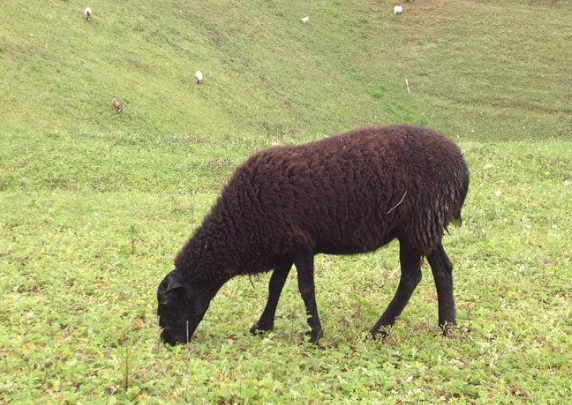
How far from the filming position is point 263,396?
4.97 m

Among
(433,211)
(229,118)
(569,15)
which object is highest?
(569,15)

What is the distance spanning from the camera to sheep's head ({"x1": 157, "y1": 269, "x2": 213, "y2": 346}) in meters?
6.81

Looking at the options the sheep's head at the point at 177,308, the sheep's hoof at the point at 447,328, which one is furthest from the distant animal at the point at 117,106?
the sheep's hoof at the point at 447,328

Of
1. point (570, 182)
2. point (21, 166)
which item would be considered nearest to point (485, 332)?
point (570, 182)

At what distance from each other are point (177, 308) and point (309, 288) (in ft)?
4.99

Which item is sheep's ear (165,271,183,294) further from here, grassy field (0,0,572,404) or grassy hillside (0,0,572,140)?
grassy hillside (0,0,572,140)

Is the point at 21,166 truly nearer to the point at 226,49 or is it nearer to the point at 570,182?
the point at 570,182

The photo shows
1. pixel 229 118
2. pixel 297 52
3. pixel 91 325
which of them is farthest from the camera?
pixel 297 52

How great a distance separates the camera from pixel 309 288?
689 centimetres

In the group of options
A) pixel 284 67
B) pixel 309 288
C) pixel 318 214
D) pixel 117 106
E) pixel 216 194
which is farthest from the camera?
pixel 284 67

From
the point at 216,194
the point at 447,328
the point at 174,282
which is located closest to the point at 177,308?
the point at 174,282

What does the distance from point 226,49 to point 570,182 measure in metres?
25.8

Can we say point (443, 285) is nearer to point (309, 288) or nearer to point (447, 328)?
point (447, 328)

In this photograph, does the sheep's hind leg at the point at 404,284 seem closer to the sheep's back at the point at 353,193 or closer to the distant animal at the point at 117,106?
the sheep's back at the point at 353,193
